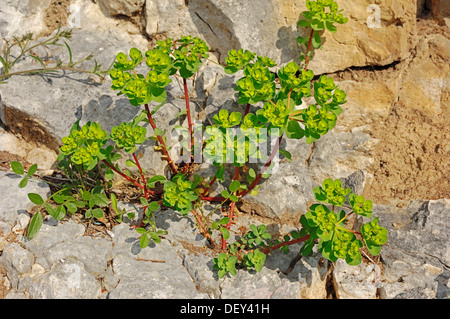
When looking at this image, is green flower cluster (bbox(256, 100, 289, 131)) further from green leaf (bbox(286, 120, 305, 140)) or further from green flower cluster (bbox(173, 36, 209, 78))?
green flower cluster (bbox(173, 36, 209, 78))

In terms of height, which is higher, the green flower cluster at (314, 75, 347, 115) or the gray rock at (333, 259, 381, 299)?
the green flower cluster at (314, 75, 347, 115)

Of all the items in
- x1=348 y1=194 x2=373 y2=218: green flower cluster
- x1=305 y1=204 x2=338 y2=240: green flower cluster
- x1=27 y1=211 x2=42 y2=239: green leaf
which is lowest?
x1=27 y1=211 x2=42 y2=239: green leaf

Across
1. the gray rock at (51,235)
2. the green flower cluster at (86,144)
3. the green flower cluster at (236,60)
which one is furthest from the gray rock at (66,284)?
the green flower cluster at (236,60)

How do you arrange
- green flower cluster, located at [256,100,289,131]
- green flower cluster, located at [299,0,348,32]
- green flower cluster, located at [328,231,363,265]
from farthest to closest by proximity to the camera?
green flower cluster, located at [299,0,348,32], green flower cluster, located at [256,100,289,131], green flower cluster, located at [328,231,363,265]

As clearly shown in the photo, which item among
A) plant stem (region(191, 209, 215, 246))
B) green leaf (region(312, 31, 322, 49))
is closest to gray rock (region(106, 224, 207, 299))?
plant stem (region(191, 209, 215, 246))

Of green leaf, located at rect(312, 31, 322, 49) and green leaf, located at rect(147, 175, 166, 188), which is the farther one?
green leaf, located at rect(312, 31, 322, 49)

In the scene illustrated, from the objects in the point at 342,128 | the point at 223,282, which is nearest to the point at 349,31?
the point at 342,128

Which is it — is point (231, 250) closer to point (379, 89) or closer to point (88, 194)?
point (88, 194)

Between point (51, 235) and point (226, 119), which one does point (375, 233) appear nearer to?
point (226, 119)

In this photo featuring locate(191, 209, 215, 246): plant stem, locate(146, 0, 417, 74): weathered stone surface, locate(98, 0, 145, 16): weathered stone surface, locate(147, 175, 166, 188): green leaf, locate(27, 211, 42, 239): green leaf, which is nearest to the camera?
locate(27, 211, 42, 239): green leaf

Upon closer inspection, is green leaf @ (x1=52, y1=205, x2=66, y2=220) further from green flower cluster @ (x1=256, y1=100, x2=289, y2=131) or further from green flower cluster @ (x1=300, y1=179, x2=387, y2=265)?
green flower cluster @ (x1=300, y1=179, x2=387, y2=265)

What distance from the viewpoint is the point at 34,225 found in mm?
3428

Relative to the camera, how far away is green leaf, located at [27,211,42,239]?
3420 mm

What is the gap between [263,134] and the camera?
11.3 ft
